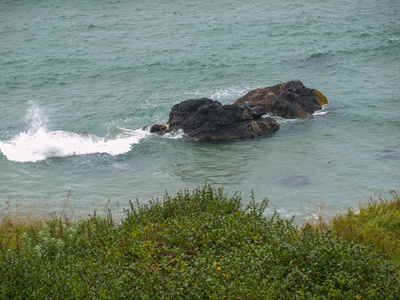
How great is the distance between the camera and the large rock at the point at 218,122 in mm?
21438

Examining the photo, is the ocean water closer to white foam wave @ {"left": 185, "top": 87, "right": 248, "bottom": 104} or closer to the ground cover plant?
white foam wave @ {"left": 185, "top": 87, "right": 248, "bottom": 104}

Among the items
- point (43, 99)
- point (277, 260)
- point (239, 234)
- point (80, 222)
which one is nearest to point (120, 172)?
point (80, 222)

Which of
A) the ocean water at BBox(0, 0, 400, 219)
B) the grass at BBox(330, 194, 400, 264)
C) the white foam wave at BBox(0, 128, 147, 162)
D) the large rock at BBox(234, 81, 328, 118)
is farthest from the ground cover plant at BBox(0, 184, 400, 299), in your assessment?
the large rock at BBox(234, 81, 328, 118)

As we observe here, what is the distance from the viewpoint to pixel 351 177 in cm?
1656

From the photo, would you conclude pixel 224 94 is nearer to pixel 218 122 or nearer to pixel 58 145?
pixel 218 122

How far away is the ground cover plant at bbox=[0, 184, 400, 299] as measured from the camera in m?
6.98

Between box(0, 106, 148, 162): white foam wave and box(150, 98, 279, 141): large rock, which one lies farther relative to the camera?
box(150, 98, 279, 141): large rock

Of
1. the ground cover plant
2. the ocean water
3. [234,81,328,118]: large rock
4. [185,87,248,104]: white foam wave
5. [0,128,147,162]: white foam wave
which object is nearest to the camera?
the ground cover plant

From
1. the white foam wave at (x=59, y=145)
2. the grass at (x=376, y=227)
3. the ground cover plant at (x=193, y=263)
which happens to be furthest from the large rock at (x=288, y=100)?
the ground cover plant at (x=193, y=263)

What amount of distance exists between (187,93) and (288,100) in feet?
24.0

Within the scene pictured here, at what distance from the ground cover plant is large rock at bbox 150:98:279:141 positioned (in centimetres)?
1180

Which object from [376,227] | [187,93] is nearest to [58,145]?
[187,93]

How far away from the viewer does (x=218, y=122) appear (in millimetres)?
21562

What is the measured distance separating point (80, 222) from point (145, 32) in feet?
122
